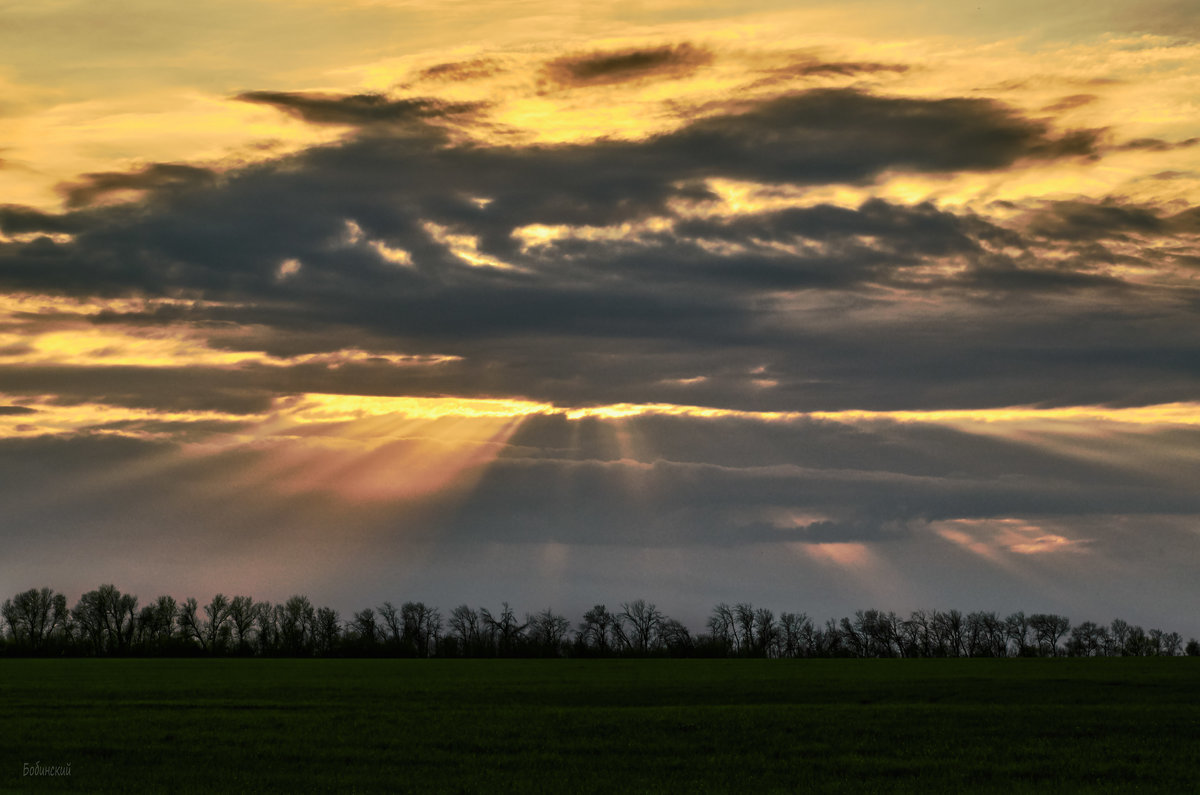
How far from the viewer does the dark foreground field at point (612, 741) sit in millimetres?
31125

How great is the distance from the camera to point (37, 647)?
7721 inches

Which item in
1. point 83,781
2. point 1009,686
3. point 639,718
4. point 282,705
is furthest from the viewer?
point 1009,686

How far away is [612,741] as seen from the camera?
38906 mm

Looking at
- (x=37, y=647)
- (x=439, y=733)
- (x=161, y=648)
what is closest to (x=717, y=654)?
(x=161, y=648)

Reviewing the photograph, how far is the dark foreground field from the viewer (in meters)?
31.1

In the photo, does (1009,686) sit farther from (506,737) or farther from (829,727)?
(506,737)

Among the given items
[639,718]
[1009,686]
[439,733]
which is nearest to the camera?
[439,733]

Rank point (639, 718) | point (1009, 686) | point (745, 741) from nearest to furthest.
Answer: point (745, 741) < point (639, 718) < point (1009, 686)

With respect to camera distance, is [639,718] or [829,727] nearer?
[829,727]

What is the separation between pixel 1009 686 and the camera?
6894cm

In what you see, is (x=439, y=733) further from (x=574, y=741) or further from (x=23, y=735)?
(x=23, y=735)

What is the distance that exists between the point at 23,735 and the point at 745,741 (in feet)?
89.7

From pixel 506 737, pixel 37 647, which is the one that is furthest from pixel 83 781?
pixel 37 647

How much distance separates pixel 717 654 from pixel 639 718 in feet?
512
